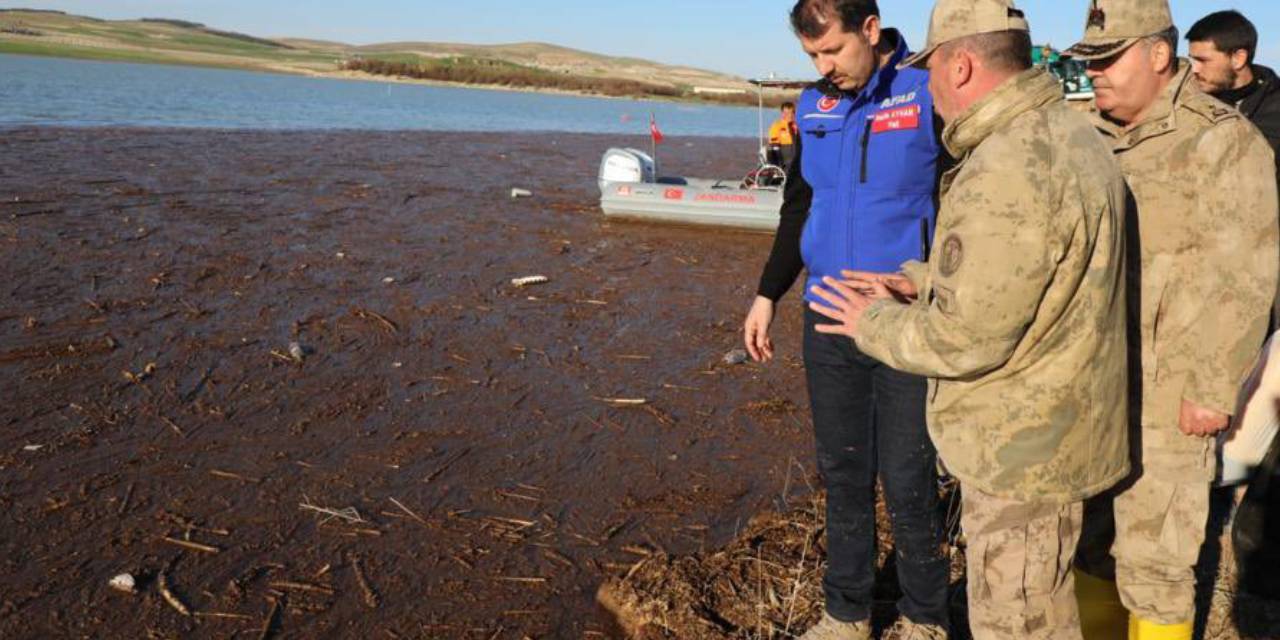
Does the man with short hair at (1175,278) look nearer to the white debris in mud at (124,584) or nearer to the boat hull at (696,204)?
the white debris in mud at (124,584)

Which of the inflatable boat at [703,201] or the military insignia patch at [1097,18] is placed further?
the inflatable boat at [703,201]

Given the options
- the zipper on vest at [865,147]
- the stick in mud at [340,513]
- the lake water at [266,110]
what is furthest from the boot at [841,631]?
the lake water at [266,110]

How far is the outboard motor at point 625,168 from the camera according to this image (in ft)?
44.9

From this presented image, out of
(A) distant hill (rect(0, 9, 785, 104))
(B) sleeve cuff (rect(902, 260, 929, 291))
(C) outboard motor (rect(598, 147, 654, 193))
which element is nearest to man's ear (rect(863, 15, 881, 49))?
(B) sleeve cuff (rect(902, 260, 929, 291))

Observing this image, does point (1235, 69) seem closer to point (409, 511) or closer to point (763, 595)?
point (763, 595)

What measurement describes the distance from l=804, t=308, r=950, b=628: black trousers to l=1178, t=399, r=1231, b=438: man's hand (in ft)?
2.12

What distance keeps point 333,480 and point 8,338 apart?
329cm

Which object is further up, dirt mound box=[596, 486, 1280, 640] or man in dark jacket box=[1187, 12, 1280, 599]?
man in dark jacket box=[1187, 12, 1280, 599]

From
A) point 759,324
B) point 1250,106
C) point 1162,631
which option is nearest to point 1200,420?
point 1162,631

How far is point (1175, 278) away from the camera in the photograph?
105 inches

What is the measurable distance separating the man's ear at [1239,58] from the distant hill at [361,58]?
6630 centimetres

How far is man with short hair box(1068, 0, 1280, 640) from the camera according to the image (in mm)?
2586

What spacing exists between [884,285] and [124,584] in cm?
295

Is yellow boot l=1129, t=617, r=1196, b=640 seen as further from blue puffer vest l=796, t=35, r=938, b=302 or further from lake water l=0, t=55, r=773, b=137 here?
lake water l=0, t=55, r=773, b=137
